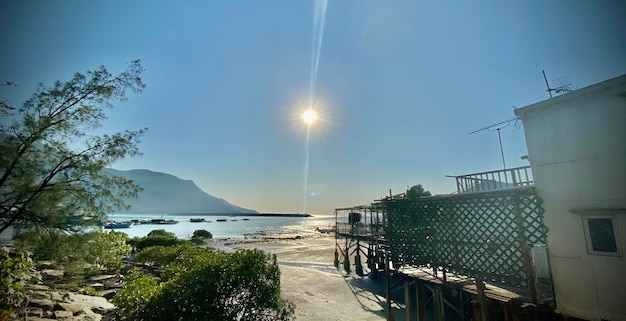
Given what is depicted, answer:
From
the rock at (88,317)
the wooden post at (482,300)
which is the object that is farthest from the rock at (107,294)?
the wooden post at (482,300)

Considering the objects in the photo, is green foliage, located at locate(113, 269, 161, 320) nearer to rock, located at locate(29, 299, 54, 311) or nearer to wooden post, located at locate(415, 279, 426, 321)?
rock, located at locate(29, 299, 54, 311)

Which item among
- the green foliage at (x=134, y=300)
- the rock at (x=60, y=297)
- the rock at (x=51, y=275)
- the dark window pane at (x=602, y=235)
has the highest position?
the dark window pane at (x=602, y=235)

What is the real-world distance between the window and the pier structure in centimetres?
95

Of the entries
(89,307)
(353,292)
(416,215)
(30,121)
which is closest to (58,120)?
(30,121)

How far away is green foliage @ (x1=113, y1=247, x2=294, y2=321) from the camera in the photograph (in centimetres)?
579

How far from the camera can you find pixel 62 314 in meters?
8.71

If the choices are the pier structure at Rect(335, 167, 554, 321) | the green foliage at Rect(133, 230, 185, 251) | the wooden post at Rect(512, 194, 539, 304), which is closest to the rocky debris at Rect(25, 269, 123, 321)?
the pier structure at Rect(335, 167, 554, 321)

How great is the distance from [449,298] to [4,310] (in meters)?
15.6

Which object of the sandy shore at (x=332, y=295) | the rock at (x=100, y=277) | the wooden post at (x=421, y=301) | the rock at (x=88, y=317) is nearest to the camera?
the rock at (x=88, y=317)

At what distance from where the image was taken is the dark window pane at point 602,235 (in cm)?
609

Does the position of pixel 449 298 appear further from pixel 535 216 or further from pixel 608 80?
pixel 608 80

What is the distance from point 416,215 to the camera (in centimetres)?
1184

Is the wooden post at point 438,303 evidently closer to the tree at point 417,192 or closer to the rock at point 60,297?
the tree at point 417,192

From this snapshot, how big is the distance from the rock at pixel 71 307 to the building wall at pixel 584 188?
15166mm
